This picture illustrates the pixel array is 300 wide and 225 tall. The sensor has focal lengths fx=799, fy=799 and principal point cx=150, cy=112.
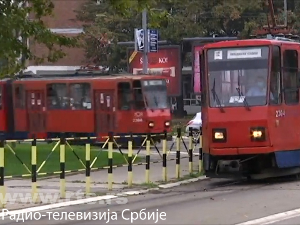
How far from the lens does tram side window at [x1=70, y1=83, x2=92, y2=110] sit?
35219mm

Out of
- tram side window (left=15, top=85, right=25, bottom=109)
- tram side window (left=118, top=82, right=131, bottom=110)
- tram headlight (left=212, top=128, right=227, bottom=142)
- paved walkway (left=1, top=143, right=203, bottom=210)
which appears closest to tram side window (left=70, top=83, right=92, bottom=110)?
tram side window (left=118, top=82, right=131, bottom=110)

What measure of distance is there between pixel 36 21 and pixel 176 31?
39432 millimetres

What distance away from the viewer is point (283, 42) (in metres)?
19.3

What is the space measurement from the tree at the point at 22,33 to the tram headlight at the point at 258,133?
5565 mm

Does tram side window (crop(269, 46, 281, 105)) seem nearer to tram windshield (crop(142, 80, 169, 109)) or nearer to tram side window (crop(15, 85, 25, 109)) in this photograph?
tram windshield (crop(142, 80, 169, 109))

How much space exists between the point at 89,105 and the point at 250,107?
17161mm


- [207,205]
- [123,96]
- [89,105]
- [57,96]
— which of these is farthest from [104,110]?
[207,205]

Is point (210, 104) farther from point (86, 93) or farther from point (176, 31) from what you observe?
point (176, 31)

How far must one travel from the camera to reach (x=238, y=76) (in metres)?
19.1

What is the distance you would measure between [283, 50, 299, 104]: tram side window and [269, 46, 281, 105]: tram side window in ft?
0.76

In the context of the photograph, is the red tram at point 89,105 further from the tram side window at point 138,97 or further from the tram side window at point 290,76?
the tram side window at point 290,76

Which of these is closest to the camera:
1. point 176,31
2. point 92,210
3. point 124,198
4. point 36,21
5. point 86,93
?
point 36,21

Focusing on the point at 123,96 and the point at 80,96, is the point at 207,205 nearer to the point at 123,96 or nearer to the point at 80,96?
the point at 123,96

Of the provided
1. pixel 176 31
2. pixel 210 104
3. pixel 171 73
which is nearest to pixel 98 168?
pixel 210 104
